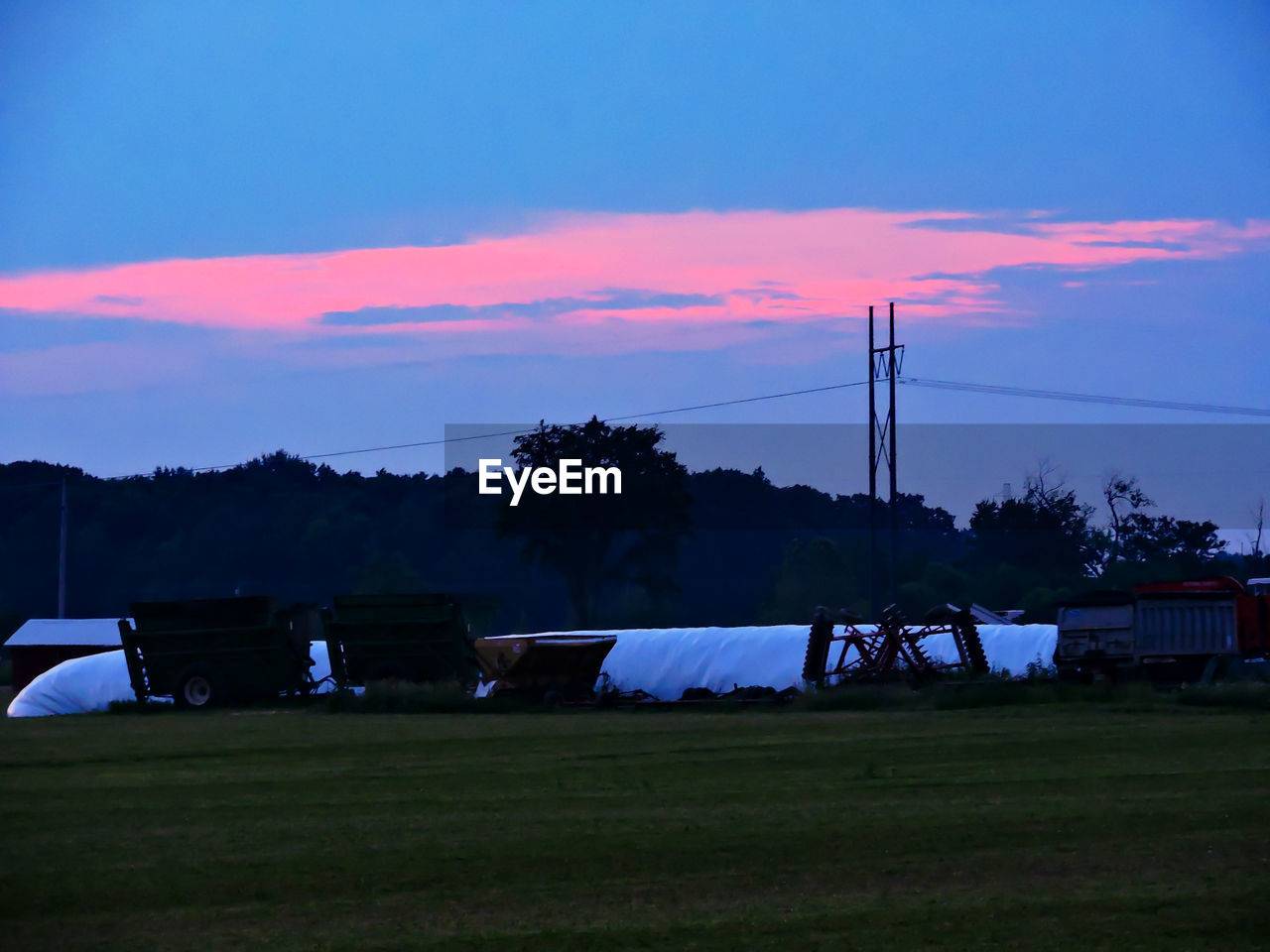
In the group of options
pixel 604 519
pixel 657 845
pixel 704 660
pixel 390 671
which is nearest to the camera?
pixel 657 845

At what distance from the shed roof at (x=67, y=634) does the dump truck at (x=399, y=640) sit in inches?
642

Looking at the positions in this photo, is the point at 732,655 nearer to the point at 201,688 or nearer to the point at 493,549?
the point at 201,688

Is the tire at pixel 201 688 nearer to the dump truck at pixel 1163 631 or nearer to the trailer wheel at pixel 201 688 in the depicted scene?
the trailer wheel at pixel 201 688

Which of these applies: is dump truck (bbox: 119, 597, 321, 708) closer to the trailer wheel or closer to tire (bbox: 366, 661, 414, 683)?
the trailer wheel

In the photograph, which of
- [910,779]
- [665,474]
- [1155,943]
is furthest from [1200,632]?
[665,474]

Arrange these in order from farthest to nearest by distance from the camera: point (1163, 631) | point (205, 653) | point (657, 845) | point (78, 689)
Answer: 1. point (78, 689)
2. point (205, 653)
3. point (1163, 631)
4. point (657, 845)

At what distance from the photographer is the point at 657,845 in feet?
33.5

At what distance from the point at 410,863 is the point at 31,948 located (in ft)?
8.69

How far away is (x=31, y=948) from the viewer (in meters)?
7.46

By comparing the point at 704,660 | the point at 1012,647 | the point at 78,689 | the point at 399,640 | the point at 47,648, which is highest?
the point at 399,640

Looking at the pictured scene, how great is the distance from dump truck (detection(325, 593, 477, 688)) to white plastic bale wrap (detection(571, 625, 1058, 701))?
333cm

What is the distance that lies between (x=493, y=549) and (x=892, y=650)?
48584 millimetres

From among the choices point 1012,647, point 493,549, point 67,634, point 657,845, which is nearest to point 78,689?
point 67,634

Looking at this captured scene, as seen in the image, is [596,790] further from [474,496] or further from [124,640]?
[474,496]
